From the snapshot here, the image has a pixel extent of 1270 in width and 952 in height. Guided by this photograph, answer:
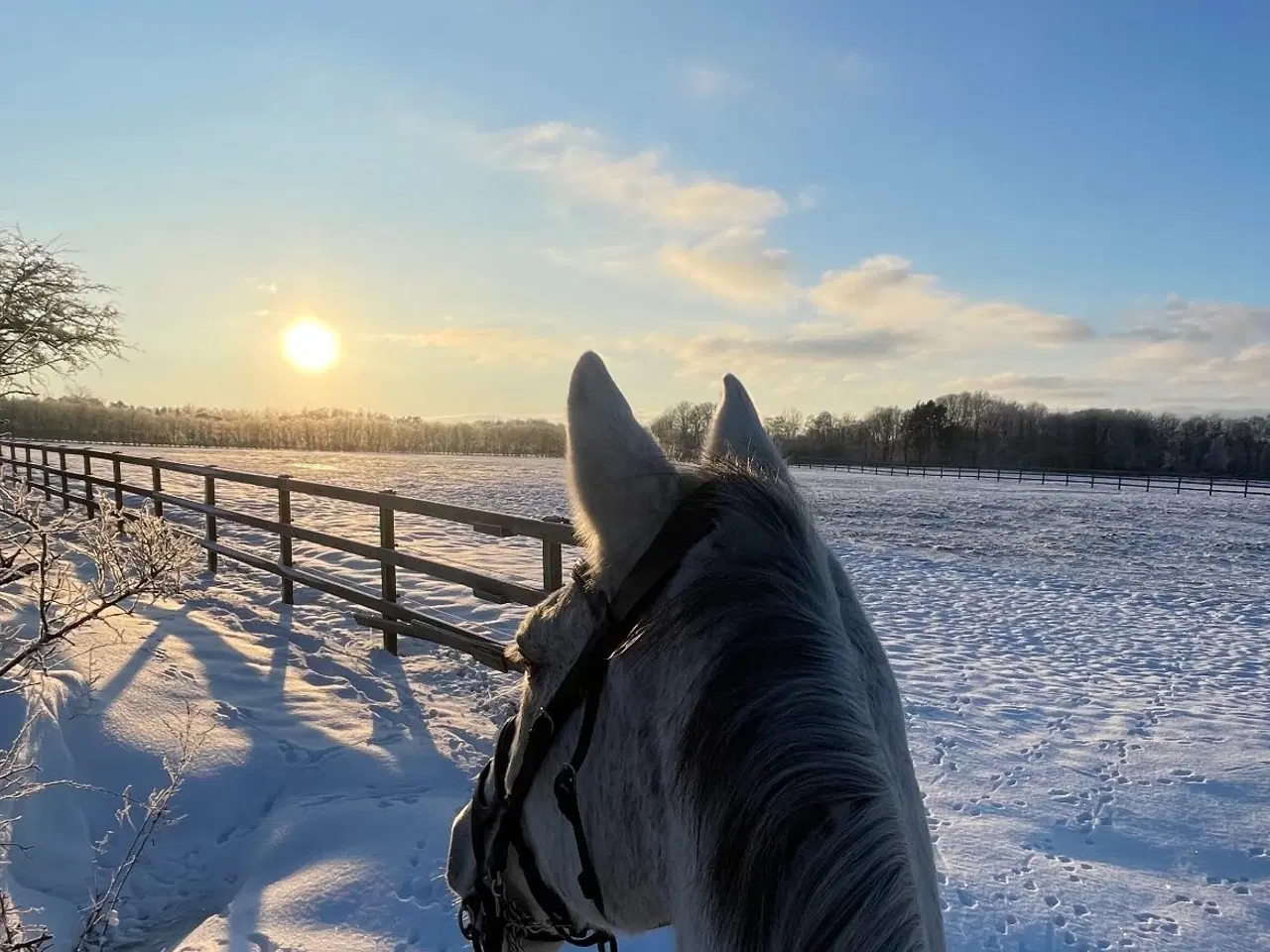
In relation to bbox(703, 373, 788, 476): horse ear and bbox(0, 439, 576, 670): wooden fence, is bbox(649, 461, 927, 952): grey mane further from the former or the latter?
bbox(0, 439, 576, 670): wooden fence

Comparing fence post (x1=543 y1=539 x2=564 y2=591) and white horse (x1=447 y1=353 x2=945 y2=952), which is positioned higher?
white horse (x1=447 y1=353 x2=945 y2=952)

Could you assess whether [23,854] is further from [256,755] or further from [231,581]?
[231,581]

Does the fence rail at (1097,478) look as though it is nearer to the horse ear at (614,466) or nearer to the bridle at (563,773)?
the bridle at (563,773)

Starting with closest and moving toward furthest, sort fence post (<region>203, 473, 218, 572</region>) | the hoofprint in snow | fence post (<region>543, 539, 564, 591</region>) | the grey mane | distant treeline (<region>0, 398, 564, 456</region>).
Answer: the grey mane, the hoofprint in snow, fence post (<region>543, 539, 564, 591</region>), fence post (<region>203, 473, 218, 572</region>), distant treeline (<region>0, 398, 564, 456</region>)

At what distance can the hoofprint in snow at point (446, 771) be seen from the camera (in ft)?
10.5

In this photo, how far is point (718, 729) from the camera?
2.60 ft

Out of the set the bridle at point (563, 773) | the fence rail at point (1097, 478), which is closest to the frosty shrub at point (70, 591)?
the bridle at point (563, 773)

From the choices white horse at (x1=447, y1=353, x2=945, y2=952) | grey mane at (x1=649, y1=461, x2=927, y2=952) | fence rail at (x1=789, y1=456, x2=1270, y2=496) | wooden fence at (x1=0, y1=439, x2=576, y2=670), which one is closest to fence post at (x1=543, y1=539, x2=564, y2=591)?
wooden fence at (x1=0, y1=439, x2=576, y2=670)

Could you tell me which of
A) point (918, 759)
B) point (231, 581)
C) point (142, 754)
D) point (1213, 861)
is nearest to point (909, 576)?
point (918, 759)

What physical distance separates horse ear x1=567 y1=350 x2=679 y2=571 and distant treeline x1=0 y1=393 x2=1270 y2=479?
5022 cm

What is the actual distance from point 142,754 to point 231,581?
19.8 ft

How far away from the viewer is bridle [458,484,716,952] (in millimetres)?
958

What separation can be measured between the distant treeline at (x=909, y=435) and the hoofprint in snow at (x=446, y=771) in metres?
43.7

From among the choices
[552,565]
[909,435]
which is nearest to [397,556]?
[552,565]
